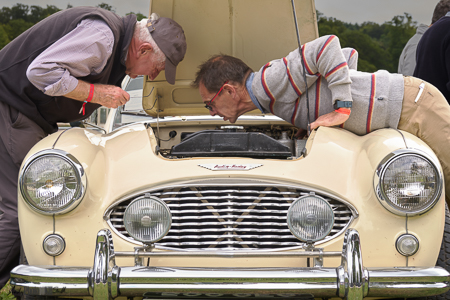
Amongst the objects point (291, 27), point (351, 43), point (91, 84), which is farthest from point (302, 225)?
point (351, 43)

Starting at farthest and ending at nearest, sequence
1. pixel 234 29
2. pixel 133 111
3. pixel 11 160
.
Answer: pixel 133 111 → pixel 234 29 → pixel 11 160

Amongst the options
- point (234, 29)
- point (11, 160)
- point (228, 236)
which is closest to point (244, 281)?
point (228, 236)

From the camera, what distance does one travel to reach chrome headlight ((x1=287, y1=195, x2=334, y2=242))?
1.91m

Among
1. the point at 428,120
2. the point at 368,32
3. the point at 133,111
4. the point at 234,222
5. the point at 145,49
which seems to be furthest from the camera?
the point at 368,32

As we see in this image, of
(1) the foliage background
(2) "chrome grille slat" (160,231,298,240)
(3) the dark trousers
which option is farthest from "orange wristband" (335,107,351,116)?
(1) the foliage background

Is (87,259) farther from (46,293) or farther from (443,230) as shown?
(443,230)

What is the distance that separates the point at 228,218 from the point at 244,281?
0.39 m

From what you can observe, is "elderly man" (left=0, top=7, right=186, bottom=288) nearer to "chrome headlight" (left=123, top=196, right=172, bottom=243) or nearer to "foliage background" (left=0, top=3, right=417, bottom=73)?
"chrome headlight" (left=123, top=196, right=172, bottom=243)

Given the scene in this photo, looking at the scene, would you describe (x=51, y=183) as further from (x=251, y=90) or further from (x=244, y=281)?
(x=251, y=90)

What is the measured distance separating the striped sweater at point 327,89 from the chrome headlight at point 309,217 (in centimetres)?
74

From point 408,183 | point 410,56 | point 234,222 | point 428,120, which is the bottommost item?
point 234,222

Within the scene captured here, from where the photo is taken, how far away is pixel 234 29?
11.5 feet

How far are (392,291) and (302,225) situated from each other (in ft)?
1.36

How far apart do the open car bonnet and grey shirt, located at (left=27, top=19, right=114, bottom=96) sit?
2.83 ft
